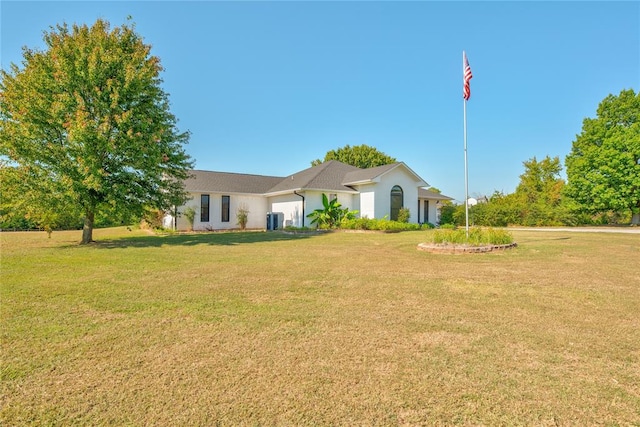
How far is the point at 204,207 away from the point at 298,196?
7191 mm

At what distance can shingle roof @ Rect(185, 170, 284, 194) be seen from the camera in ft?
84.5

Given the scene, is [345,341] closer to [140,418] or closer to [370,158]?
[140,418]

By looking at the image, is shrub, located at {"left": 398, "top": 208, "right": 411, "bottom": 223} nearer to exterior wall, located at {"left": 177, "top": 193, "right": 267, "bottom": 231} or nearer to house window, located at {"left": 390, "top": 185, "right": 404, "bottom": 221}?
house window, located at {"left": 390, "top": 185, "right": 404, "bottom": 221}

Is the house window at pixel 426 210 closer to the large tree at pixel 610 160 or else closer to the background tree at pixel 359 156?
the large tree at pixel 610 160

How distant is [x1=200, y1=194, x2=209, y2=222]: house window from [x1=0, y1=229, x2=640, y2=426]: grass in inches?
726

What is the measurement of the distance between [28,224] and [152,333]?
32733 mm

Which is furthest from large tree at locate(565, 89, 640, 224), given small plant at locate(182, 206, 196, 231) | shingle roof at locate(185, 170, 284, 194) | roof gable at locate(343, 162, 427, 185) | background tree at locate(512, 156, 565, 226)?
small plant at locate(182, 206, 196, 231)

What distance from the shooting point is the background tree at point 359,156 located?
155 feet

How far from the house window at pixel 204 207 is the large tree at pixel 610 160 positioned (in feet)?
103

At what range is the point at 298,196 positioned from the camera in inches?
966

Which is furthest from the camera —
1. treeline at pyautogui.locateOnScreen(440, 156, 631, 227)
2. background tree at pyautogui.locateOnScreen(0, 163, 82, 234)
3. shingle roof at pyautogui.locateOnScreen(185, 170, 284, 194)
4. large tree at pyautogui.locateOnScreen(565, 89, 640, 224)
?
treeline at pyautogui.locateOnScreen(440, 156, 631, 227)

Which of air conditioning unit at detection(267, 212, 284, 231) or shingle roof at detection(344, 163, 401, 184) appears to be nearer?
shingle roof at detection(344, 163, 401, 184)

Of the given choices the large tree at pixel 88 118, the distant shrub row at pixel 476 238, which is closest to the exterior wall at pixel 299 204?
the large tree at pixel 88 118

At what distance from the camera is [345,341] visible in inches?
147
